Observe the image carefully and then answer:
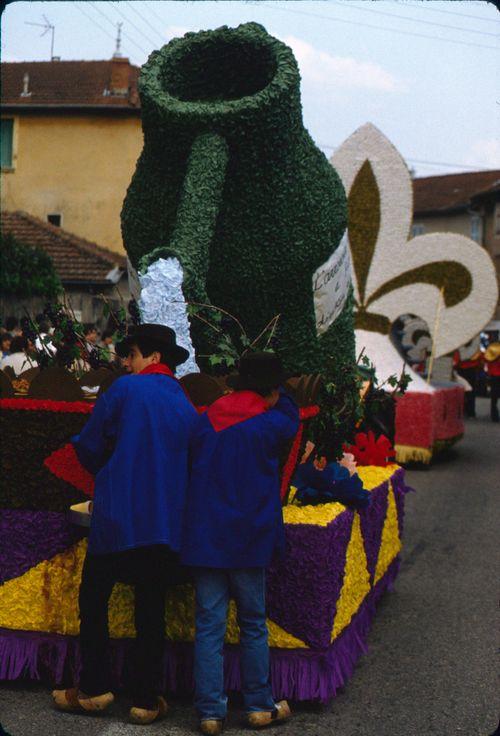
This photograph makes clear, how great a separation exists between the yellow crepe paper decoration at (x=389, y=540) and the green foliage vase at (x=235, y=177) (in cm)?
95

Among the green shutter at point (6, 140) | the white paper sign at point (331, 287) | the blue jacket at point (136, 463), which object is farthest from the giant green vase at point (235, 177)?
the green shutter at point (6, 140)

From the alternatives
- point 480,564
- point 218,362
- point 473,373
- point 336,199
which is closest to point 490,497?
Answer: point 480,564

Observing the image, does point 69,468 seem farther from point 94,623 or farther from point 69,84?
point 69,84

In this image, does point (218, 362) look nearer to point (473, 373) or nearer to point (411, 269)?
point (411, 269)

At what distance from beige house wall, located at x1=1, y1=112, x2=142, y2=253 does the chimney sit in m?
2.68

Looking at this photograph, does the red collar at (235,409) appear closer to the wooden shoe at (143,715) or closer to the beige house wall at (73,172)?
the wooden shoe at (143,715)

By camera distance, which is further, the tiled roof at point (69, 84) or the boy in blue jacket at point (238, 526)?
the tiled roof at point (69, 84)

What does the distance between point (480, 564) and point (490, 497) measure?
3.42 m

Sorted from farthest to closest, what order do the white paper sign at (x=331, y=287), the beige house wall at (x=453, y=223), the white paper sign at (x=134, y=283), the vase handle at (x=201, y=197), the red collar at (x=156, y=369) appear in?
1. the beige house wall at (x=453, y=223)
2. the white paper sign at (x=331, y=287)
3. the white paper sign at (x=134, y=283)
4. the vase handle at (x=201, y=197)
5. the red collar at (x=156, y=369)

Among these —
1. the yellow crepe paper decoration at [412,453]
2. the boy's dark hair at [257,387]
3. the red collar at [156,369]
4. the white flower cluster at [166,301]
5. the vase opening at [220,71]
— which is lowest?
the yellow crepe paper decoration at [412,453]

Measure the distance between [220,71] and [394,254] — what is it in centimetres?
704

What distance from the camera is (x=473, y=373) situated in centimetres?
2278

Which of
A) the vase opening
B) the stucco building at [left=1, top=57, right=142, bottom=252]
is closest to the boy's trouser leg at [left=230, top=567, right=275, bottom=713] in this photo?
the vase opening

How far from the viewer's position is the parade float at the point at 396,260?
530 inches
